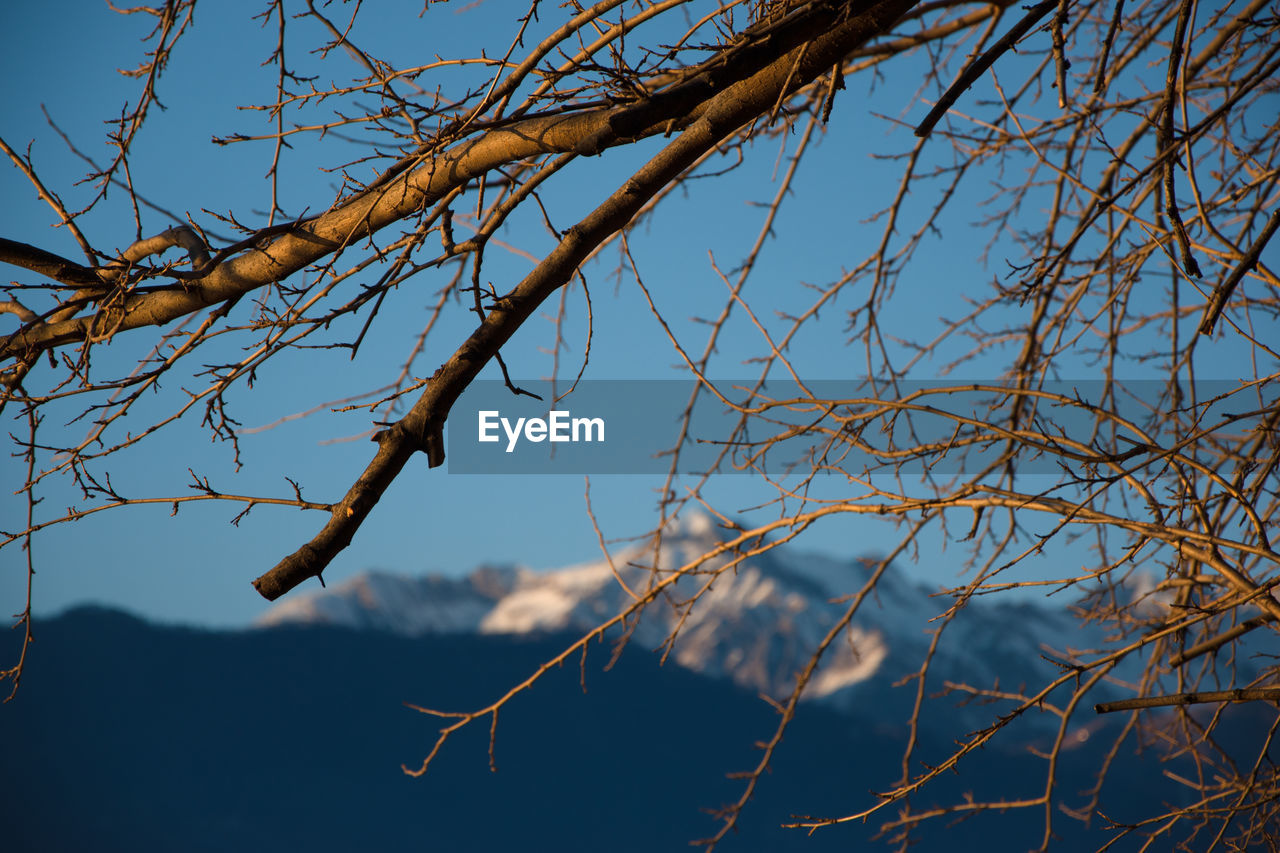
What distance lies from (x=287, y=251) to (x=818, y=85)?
140 cm

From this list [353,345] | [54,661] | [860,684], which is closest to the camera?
[353,345]

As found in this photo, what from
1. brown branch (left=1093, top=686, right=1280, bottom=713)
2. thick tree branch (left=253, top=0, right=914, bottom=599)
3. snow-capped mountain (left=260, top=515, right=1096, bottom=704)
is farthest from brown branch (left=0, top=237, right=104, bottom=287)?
snow-capped mountain (left=260, top=515, right=1096, bottom=704)

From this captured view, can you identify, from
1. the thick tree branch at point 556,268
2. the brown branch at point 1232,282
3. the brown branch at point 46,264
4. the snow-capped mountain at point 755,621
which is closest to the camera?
the thick tree branch at point 556,268

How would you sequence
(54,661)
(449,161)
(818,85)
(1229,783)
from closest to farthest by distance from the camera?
1. (449,161)
2. (1229,783)
3. (818,85)
4. (54,661)

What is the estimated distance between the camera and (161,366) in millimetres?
1630

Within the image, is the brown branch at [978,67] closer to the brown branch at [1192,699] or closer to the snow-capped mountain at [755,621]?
the brown branch at [1192,699]

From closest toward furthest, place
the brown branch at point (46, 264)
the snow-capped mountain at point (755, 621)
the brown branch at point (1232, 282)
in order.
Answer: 1. the brown branch at point (1232, 282)
2. the brown branch at point (46, 264)
3. the snow-capped mountain at point (755, 621)

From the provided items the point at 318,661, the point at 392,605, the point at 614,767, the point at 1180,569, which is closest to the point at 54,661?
the point at 318,661

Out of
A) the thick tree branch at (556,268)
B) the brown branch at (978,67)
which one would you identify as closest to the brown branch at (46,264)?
the thick tree branch at (556,268)

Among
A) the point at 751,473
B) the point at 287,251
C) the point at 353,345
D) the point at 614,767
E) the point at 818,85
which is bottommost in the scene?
the point at 614,767

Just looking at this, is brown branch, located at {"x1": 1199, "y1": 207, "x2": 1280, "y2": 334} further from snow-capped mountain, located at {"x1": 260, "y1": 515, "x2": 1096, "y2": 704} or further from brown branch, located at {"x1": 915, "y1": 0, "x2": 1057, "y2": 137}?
snow-capped mountain, located at {"x1": 260, "y1": 515, "x2": 1096, "y2": 704}

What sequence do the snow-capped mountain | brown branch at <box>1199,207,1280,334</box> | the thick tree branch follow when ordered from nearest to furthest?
the thick tree branch
brown branch at <box>1199,207,1280,334</box>
the snow-capped mountain

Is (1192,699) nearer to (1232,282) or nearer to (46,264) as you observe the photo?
(1232,282)

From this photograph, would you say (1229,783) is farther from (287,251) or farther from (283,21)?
(283,21)
